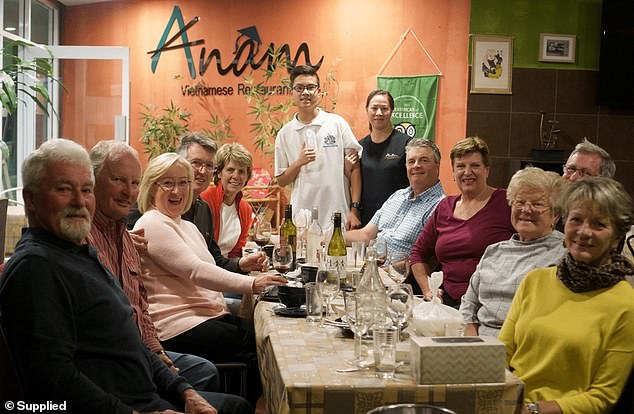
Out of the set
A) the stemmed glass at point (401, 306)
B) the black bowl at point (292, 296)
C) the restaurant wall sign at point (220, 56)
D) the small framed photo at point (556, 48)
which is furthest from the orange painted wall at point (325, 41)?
the stemmed glass at point (401, 306)

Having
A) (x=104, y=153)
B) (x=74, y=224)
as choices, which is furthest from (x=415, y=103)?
(x=74, y=224)

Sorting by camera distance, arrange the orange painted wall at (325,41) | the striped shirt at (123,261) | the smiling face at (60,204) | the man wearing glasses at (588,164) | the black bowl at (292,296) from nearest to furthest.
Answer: the smiling face at (60,204)
the striped shirt at (123,261)
the black bowl at (292,296)
the man wearing glasses at (588,164)
the orange painted wall at (325,41)

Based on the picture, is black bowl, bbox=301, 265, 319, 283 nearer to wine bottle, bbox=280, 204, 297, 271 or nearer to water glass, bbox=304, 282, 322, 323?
water glass, bbox=304, 282, 322, 323

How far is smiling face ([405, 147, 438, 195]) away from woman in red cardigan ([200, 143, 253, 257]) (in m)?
0.99

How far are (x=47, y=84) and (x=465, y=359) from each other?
750cm

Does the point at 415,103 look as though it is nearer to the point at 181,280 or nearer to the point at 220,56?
the point at 220,56

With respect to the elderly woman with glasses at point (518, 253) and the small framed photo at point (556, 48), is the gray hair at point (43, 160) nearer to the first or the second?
the elderly woman with glasses at point (518, 253)

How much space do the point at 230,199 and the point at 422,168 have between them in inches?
45.8

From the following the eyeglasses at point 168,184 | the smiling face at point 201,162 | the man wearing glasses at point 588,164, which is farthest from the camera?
the smiling face at point 201,162

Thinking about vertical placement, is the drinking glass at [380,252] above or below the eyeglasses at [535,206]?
below

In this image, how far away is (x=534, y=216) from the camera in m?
2.74

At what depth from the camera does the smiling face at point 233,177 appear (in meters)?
4.32

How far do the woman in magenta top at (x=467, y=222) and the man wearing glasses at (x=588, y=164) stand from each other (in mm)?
583

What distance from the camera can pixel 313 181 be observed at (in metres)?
5.47
